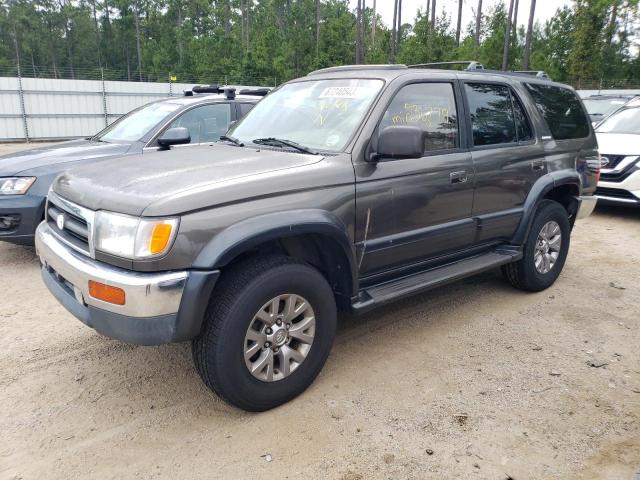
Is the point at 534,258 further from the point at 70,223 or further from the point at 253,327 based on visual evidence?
the point at 70,223

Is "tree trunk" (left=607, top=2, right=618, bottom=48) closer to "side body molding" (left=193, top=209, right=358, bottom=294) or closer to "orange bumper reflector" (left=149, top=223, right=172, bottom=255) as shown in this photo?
"side body molding" (left=193, top=209, right=358, bottom=294)

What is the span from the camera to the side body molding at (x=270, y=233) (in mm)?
2574

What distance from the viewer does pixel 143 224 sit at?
250cm

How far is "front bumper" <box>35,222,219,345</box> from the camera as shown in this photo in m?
2.48

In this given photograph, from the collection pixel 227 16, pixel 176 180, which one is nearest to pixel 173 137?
pixel 176 180

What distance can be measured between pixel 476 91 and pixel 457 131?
0.48m

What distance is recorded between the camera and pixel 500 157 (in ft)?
13.8

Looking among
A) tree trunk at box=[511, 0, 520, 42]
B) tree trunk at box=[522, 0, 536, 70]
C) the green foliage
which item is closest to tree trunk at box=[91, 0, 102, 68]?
the green foliage

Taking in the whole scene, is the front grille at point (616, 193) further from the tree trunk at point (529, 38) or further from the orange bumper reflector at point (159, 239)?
the tree trunk at point (529, 38)

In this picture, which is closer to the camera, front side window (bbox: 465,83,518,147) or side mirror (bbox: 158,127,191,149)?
front side window (bbox: 465,83,518,147)

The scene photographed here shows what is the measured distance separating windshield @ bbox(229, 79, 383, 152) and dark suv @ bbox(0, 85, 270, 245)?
3.51 feet

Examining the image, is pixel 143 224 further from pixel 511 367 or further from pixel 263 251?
pixel 511 367

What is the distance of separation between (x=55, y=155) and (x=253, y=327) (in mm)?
3953

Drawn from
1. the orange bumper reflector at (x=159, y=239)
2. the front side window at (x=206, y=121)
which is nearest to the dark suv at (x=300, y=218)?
the orange bumper reflector at (x=159, y=239)
